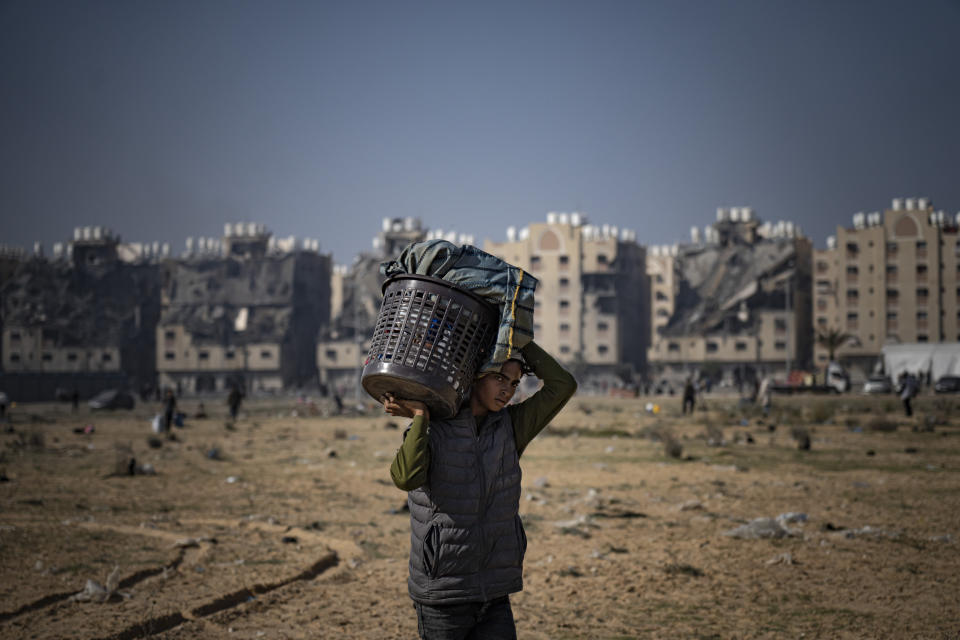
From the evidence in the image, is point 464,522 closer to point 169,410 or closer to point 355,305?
point 169,410

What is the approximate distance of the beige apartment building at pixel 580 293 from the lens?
343 ft

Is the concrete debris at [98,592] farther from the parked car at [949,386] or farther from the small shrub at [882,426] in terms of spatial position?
the parked car at [949,386]

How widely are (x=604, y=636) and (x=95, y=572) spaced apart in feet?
17.4

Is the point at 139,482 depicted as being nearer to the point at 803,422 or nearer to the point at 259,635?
the point at 259,635

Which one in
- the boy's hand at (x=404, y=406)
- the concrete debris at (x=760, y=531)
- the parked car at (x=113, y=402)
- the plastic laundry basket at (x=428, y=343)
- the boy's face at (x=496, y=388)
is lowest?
the parked car at (x=113, y=402)

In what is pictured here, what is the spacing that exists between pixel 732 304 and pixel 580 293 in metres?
19.8

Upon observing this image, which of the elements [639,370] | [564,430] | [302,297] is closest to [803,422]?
[564,430]

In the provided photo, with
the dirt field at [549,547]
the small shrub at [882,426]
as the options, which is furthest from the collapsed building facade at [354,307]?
the dirt field at [549,547]

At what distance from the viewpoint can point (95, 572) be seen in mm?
8836

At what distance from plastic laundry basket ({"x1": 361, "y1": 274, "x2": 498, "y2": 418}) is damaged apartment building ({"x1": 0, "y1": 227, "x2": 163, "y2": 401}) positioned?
347 feet

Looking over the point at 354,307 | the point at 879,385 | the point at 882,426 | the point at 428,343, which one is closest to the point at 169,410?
the point at 882,426

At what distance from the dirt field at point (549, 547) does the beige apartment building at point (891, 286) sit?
257 feet

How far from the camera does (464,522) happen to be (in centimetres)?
379

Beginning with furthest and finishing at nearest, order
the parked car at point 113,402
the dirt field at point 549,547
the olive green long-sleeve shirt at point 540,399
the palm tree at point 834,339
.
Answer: the palm tree at point 834,339 < the parked car at point 113,402 < the dirt field at point 549,547 < the olive green long-sleeve shirt at point 540,399
